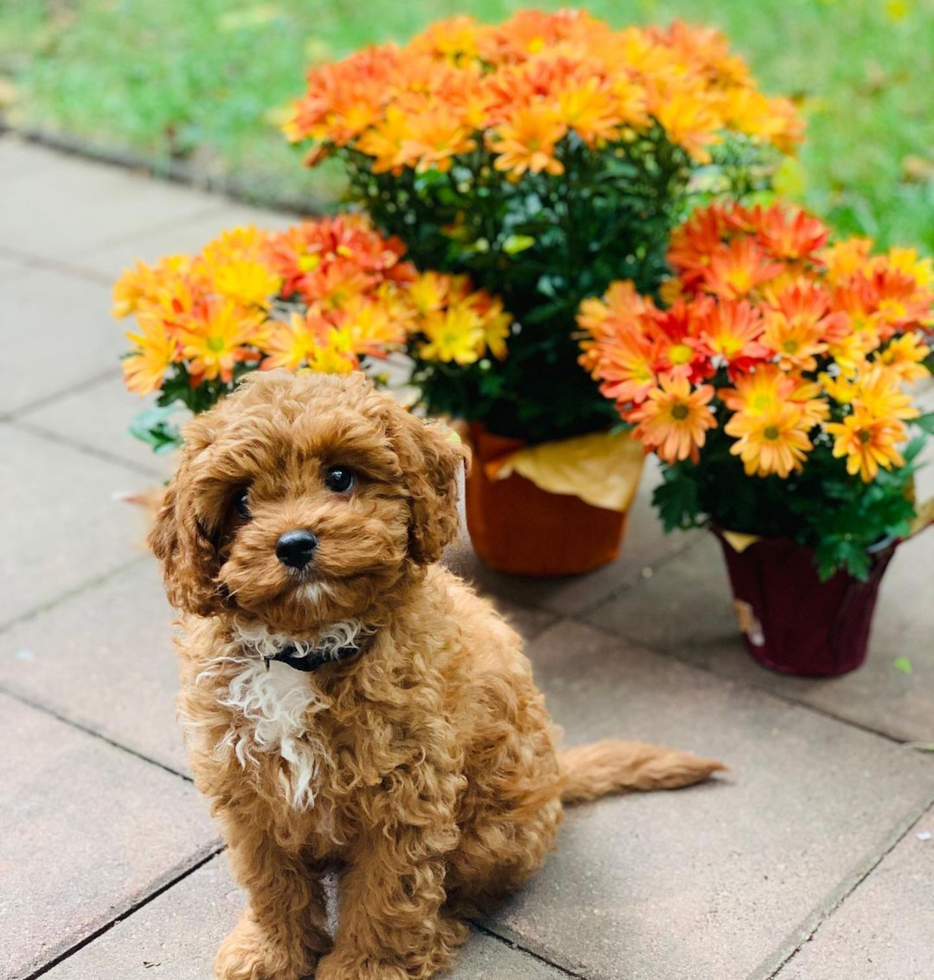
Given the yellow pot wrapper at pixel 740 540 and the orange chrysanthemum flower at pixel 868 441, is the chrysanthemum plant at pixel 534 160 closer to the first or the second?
the yellow pot wrapper at pixel 740 540

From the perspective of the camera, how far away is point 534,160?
3.54 meters

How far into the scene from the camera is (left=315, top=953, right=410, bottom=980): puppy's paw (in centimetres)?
274

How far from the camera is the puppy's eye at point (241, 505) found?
243 centimetres

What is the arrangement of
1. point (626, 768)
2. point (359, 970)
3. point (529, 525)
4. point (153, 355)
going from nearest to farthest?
point (359, 970)
point (626, 768)
point (153, 355)
point (529, 525)

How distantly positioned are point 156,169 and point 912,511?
530 centimetres

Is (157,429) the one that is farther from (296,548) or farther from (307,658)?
(296,548)

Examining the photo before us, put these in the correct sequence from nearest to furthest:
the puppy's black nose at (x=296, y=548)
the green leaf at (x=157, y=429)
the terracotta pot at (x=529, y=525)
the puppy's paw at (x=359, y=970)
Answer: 1. the puppy's black nose at (x=296, y=548)
2. the puppy's paw at (x=359, y=970)
3. the green leaf at (x=157, y=429)
4. the terracotta pot at (x=529, y=525)

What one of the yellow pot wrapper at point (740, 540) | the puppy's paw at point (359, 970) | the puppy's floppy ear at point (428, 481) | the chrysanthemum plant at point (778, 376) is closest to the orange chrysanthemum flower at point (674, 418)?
the chrysanthemum plant at point (778, 376)

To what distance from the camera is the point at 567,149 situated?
3.74m

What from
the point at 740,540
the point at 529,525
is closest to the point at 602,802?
the point at 740,540

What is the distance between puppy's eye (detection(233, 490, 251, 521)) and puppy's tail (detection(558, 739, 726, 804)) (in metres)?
1.20

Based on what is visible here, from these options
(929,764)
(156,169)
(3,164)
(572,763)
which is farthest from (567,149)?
(3,164)

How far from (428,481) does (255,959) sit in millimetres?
1032

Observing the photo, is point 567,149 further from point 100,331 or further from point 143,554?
point 100,331
